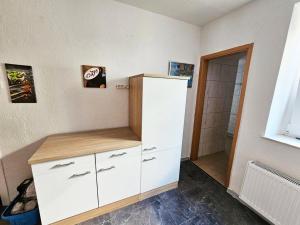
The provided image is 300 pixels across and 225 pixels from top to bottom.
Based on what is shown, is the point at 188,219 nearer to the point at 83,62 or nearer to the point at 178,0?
the point at 83,62

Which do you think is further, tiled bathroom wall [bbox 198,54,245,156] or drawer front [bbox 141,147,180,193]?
tiled bathroom wall [bbox 198,54,245,156]

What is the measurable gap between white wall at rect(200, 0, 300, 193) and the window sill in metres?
0.05

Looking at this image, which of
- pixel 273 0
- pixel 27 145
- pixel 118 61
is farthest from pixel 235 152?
pixel 27 145

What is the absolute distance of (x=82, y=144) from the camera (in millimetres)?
1420

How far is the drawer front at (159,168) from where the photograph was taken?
1.68 m

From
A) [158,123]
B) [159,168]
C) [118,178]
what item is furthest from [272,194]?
[118,178]

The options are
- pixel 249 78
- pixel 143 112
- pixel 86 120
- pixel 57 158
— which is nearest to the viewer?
pixel 57 158

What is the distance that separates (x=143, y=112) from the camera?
1499 mm

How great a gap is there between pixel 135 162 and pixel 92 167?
47cm

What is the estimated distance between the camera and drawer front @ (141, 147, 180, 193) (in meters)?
1.68

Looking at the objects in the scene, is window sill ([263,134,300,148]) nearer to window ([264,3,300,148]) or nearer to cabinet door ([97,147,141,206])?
window ([264,3,300,148])

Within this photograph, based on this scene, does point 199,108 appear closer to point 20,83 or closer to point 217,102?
point 217,102

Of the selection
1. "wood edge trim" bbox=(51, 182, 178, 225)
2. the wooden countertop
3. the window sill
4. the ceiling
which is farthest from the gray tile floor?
the ceiling

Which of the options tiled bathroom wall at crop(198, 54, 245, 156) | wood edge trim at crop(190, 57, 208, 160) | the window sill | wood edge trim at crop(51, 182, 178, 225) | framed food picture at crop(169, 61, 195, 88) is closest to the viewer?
the window sill
